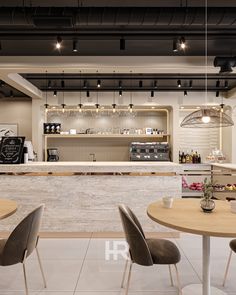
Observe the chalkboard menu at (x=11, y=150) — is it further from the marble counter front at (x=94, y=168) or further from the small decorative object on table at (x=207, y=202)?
the small decorative object on table at (x=207, y=202)

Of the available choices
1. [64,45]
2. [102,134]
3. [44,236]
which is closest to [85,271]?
[44,236]

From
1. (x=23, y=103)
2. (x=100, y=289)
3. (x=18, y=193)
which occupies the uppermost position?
(x=23, y=103)

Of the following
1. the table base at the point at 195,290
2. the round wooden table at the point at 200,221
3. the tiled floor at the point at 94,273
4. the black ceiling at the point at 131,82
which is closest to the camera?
the round wooden table at the point at 200,221

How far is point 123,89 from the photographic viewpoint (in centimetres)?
768

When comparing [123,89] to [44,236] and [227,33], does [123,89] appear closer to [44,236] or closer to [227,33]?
[227,33]

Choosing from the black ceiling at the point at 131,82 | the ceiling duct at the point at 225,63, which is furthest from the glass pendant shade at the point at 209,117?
the black ceiling at the point at 131,82

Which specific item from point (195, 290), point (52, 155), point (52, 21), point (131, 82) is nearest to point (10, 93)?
point (52, 155)

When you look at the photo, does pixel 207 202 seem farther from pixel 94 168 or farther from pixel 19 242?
pixel 94 168

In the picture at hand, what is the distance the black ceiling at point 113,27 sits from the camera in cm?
361

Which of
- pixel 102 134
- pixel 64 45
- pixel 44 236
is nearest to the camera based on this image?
pixel 44 236

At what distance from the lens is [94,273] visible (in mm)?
3307

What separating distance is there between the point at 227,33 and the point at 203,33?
395 mm

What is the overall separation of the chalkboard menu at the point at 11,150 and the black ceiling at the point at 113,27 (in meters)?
1.71

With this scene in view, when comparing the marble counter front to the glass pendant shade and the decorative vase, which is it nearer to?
the glass pendant shade
